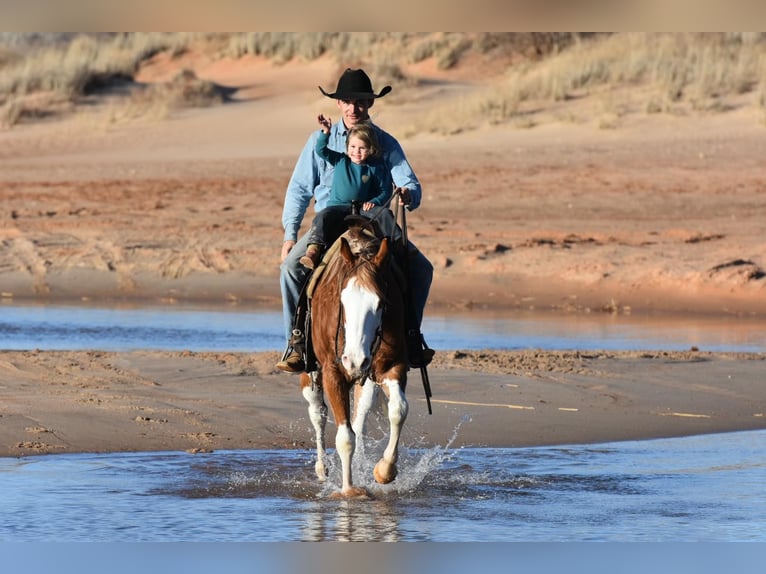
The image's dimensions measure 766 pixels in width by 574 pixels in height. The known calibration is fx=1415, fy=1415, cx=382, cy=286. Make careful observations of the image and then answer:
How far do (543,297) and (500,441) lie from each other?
6988 millimetres

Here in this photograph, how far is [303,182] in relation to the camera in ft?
24.1

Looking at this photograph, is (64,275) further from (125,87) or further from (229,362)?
(125,87)

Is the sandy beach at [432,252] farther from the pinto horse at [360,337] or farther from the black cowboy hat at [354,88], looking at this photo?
the black cowboy hat at [354,88]

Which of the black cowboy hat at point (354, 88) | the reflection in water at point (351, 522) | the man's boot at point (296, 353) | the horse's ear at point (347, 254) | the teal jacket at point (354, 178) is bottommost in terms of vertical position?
the reflection in water at point (351, 522)

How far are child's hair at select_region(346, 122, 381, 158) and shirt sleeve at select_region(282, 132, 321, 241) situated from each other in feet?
1.08

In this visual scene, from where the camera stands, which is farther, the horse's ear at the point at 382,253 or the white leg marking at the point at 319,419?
the white leg marking at the point at 319,419

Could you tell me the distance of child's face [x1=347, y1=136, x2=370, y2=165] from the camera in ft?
22.3

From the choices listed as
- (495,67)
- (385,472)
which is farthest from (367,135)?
(495,67)

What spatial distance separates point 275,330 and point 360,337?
726cm

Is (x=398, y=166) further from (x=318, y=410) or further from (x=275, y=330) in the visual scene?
(x=275, y=330)

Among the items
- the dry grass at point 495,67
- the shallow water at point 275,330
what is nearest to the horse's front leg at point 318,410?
the shallow water at point 275,330

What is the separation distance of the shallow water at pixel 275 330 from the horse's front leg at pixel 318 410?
4375 millimetres

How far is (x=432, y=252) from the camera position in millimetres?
16656

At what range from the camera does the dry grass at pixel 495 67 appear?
2566 cm
